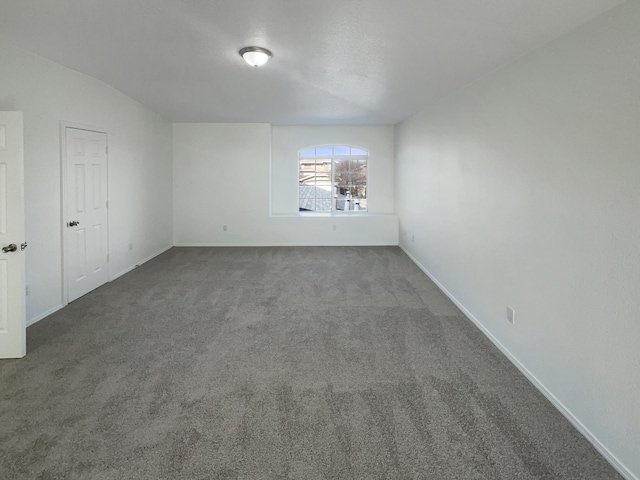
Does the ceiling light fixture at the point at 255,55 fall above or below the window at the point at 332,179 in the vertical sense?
above

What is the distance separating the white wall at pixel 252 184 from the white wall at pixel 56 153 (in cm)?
148

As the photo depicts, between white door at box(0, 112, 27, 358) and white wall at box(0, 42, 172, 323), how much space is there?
0.68m

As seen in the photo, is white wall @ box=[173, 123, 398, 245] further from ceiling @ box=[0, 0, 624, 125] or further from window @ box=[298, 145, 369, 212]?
ceiling @ box=[0, 0, 624, 125]

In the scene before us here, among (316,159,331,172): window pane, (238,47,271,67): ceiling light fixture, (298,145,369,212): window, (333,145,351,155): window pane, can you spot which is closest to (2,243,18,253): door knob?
(238,47,271,67): ceiling light fixture

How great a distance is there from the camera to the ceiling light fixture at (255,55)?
3352mm

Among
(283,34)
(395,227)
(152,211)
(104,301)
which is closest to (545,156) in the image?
(283,34)

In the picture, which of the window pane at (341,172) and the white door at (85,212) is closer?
the white door at (85,212)

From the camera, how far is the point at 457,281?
15.2ft

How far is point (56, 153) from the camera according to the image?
418 cm

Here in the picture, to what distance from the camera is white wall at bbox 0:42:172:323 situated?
374cm

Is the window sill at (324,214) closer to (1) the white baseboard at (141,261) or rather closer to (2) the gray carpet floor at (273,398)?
(1) the white baseboard at (141,261)

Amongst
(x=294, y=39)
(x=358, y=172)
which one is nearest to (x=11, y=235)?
(x=294, y=39)

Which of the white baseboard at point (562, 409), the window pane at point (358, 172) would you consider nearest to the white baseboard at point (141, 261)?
the window pane at point (358, 172)

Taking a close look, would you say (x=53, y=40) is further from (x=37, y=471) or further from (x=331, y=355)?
(x=331, y=355)
